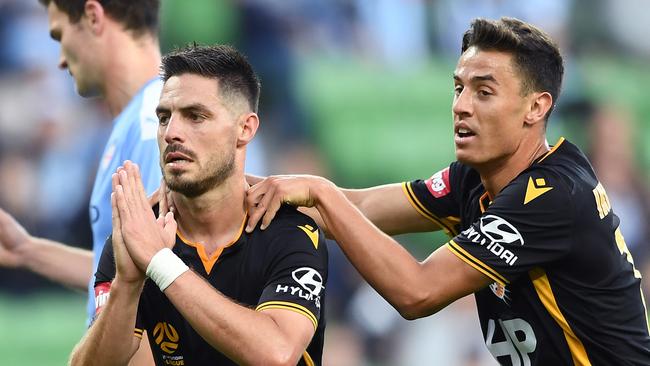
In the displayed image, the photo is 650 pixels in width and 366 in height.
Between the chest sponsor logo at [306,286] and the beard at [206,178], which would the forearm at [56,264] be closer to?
the beard at [206,178]

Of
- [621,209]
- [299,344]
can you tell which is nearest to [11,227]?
[299,344]

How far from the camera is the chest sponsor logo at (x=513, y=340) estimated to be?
5020 millimetres

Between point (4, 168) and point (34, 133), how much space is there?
42 cm

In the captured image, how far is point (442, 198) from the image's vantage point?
561cm

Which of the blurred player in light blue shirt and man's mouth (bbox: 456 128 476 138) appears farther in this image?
the blurred player in light blue shirt

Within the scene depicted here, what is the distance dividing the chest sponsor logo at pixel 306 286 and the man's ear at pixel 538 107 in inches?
52.6

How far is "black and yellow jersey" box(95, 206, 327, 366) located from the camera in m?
4.48

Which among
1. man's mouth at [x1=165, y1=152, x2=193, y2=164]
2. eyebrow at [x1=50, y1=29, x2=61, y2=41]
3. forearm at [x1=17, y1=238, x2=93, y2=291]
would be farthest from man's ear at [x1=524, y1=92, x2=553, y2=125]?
eyebrow at [x1=50, y1=29, x2=61, y2=41]

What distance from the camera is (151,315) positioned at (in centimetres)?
461

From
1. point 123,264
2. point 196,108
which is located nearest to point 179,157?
point 196,108

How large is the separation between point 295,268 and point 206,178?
0.53 m

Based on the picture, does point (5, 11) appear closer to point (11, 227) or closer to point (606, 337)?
point (11, 227)

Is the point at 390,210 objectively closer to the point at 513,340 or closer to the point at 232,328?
the point at 513,340

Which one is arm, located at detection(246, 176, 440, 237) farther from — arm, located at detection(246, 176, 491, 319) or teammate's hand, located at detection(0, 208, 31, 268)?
teammate's hand, located at detection(0, 208, 31, 268)
